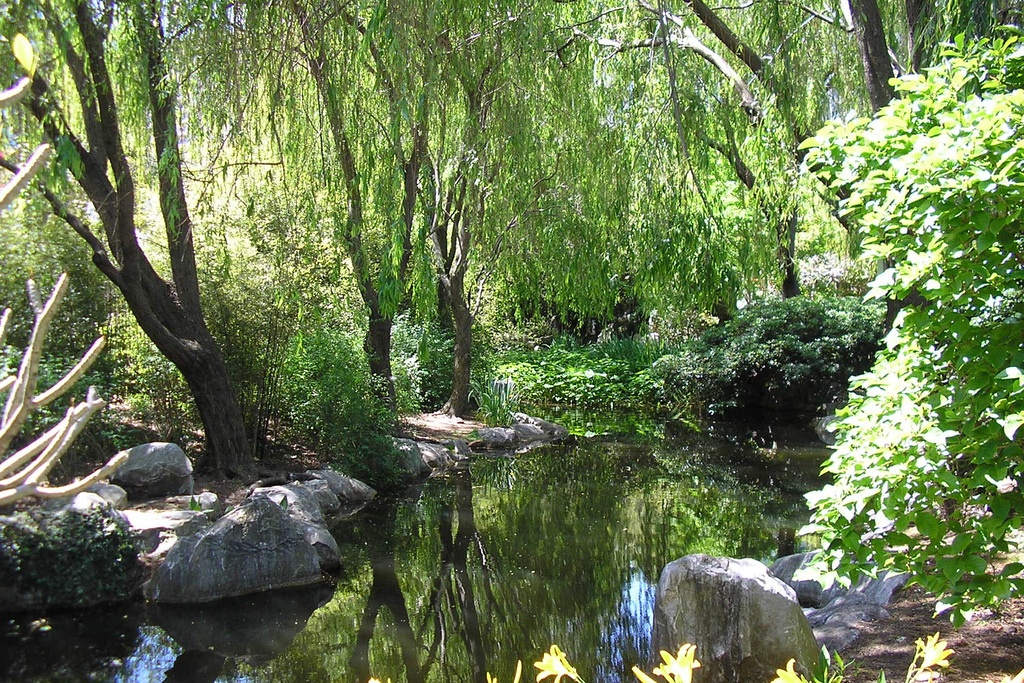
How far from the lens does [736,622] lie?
380cm

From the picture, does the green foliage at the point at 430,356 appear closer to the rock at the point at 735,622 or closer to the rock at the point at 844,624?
the rock at the point at 844,624

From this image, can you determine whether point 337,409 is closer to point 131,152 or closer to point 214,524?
point 214,524

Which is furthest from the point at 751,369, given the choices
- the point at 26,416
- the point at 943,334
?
the point at 26,416

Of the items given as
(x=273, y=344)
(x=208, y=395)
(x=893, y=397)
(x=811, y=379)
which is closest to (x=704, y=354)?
(x=811, y=379)

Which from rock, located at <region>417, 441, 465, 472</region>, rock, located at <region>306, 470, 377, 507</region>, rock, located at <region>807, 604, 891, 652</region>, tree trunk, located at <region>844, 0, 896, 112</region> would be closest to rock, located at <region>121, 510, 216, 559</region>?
rock, located at <region>306, 470, 377, 507</region>

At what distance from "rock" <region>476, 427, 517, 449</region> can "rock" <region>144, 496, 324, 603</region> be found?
5.29 metres

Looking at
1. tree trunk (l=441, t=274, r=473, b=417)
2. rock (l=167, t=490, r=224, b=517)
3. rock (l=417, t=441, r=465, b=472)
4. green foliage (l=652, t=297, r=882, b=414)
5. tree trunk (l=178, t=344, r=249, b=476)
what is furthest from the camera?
→ green foliage (l=652, t=297, r=882, b=414)

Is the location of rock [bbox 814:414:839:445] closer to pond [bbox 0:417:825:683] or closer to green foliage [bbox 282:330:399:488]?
pond [bbox 0:417:825:683]

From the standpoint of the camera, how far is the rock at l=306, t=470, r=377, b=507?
25.2 feet

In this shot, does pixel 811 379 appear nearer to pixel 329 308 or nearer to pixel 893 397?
pixel 329 308

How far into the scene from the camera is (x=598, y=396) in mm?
15195

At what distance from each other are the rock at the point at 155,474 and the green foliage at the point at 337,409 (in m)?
1.62

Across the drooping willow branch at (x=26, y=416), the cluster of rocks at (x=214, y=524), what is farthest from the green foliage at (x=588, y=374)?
the drooping willow branch at (x=26, y=416)

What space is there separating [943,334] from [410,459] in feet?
22.3
